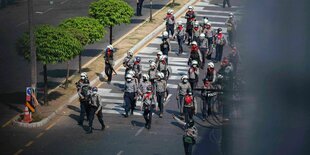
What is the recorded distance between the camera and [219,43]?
34.0m

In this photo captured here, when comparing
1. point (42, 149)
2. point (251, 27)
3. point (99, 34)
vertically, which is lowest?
point (42, 149)

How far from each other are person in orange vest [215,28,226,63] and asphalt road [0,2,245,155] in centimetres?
722

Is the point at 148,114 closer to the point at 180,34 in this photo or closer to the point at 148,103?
the point at 148,103

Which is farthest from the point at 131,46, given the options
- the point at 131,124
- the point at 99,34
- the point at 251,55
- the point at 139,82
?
the point at 251,55

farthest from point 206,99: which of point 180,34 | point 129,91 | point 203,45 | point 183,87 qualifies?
point 180,34

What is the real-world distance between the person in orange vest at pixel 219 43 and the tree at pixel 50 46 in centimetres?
910

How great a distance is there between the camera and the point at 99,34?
100.0 feet

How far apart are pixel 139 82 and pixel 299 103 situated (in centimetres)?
2095

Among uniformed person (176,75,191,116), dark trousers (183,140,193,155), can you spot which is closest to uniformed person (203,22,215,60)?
uniformed person (176,75,191,116)

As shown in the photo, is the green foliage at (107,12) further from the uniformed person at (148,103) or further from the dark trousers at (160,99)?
the uniformed person at (148,103)

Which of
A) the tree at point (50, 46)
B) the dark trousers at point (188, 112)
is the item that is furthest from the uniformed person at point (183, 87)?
the tree at point (50, 46)

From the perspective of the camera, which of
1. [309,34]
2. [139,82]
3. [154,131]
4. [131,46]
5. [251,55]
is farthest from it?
[131,46]

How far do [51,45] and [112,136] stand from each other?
14.4 feet

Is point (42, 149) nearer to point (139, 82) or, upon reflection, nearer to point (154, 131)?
point (154, 131)
